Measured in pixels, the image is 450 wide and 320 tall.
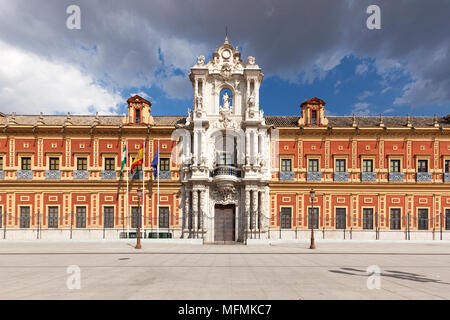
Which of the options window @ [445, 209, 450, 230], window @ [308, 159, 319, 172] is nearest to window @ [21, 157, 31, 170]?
window @ [308, 159, 319, 172]

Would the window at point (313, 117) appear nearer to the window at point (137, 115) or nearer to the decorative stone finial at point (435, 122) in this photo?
the decorative stone finial at point (435, 122)

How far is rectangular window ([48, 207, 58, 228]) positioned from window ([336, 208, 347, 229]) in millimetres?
25077

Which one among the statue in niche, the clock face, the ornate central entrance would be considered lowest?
the ornate central entrance

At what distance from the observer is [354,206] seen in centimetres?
2873

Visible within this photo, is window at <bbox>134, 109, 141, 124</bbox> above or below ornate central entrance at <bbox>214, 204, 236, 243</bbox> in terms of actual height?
above

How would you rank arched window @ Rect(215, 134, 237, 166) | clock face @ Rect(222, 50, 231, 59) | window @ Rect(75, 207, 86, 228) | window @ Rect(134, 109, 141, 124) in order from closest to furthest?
window @ Rect(75, 207, 86, 228) < arched window @ Rect(215, 134, 237, 166) < clock face @ Rect(222, 50, 231, 59) < window @ Rect(134, 109, 141, 124)

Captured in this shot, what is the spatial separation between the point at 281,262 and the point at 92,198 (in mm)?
20052

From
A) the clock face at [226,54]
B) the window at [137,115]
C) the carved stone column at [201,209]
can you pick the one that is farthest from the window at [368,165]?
the window at [137,115]

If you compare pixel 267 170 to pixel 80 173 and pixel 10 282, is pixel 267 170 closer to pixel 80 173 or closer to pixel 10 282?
pixel 80 173

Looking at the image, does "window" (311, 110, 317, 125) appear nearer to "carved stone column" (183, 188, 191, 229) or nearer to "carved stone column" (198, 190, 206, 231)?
"carved stone column" (198, 190, 206, 231)

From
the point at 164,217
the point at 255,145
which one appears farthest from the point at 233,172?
the point at 164,217

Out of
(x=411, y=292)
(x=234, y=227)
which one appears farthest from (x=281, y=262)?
(x=234, y=227)

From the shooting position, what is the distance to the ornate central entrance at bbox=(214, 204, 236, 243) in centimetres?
2756

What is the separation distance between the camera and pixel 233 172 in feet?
90.1
